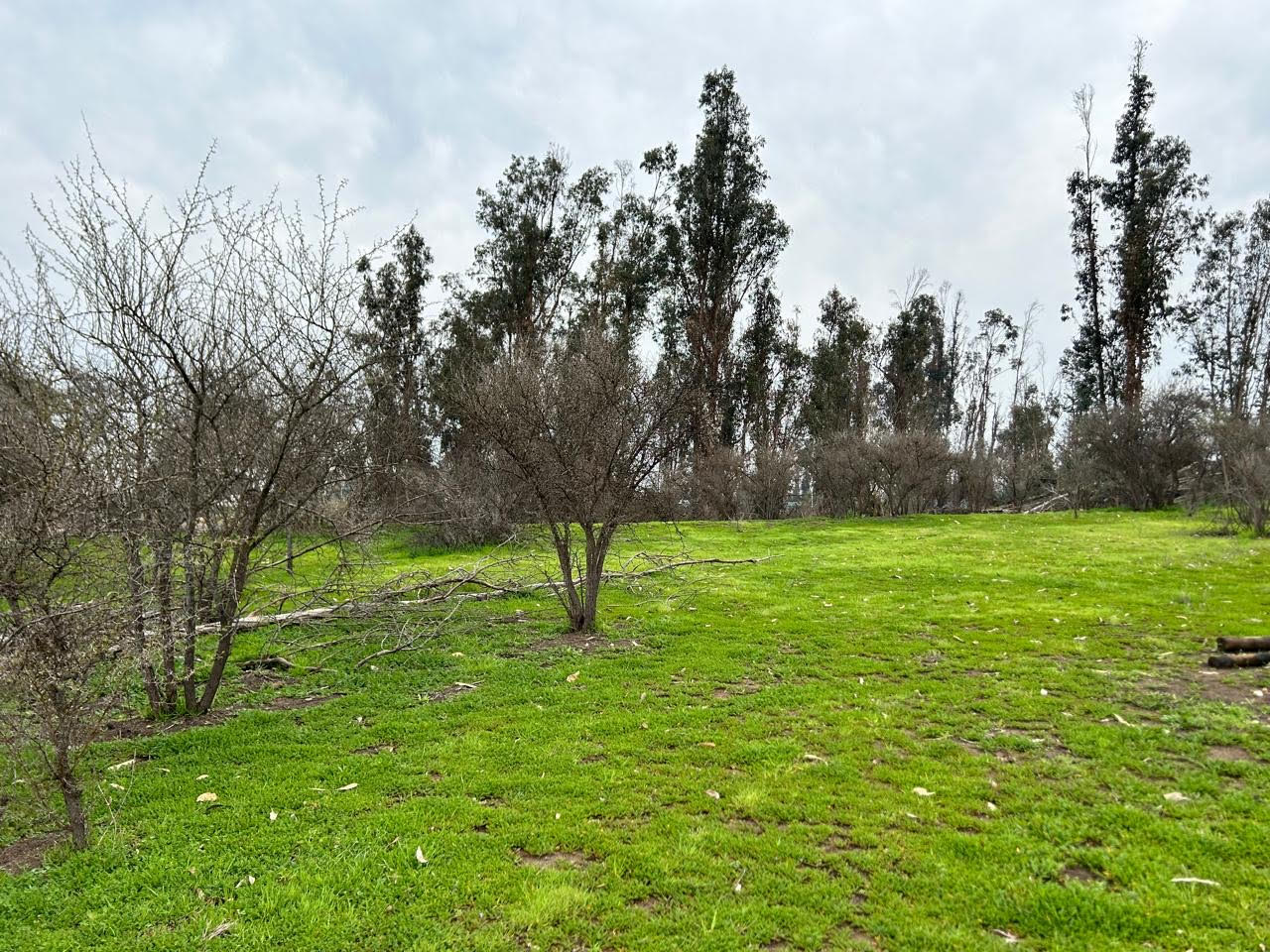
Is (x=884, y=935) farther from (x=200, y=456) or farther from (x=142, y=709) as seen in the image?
(x=142, y=709)

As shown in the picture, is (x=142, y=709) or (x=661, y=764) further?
(x=142, y=709)

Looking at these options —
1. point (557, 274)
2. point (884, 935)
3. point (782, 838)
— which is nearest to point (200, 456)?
point (782, 838)

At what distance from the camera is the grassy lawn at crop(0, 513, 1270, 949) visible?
8.73ft

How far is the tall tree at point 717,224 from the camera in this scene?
2758 centimetres

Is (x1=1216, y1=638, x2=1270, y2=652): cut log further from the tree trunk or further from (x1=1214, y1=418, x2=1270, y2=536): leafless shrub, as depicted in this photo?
(x1=1214, y1=418, x2=1270, y2=536): leafless shrub

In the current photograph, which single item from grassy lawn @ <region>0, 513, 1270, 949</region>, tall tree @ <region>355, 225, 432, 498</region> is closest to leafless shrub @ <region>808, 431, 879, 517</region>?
tall tree @ <region>355, 225, 432, 498</region>

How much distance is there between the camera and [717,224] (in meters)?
27.8

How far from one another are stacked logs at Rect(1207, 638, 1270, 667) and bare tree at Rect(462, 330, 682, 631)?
587 cm

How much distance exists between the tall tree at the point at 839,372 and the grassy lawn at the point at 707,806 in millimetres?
24923

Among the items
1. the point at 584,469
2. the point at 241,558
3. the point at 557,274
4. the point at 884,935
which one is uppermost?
the point at 557,274

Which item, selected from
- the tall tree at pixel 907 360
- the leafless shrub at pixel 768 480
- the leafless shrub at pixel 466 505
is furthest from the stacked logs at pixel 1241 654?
the tall tree at pixel 907 360

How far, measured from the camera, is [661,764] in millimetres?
4219

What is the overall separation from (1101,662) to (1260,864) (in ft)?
12.3

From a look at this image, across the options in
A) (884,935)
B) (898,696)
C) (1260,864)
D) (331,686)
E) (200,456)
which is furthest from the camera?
(331,686)
